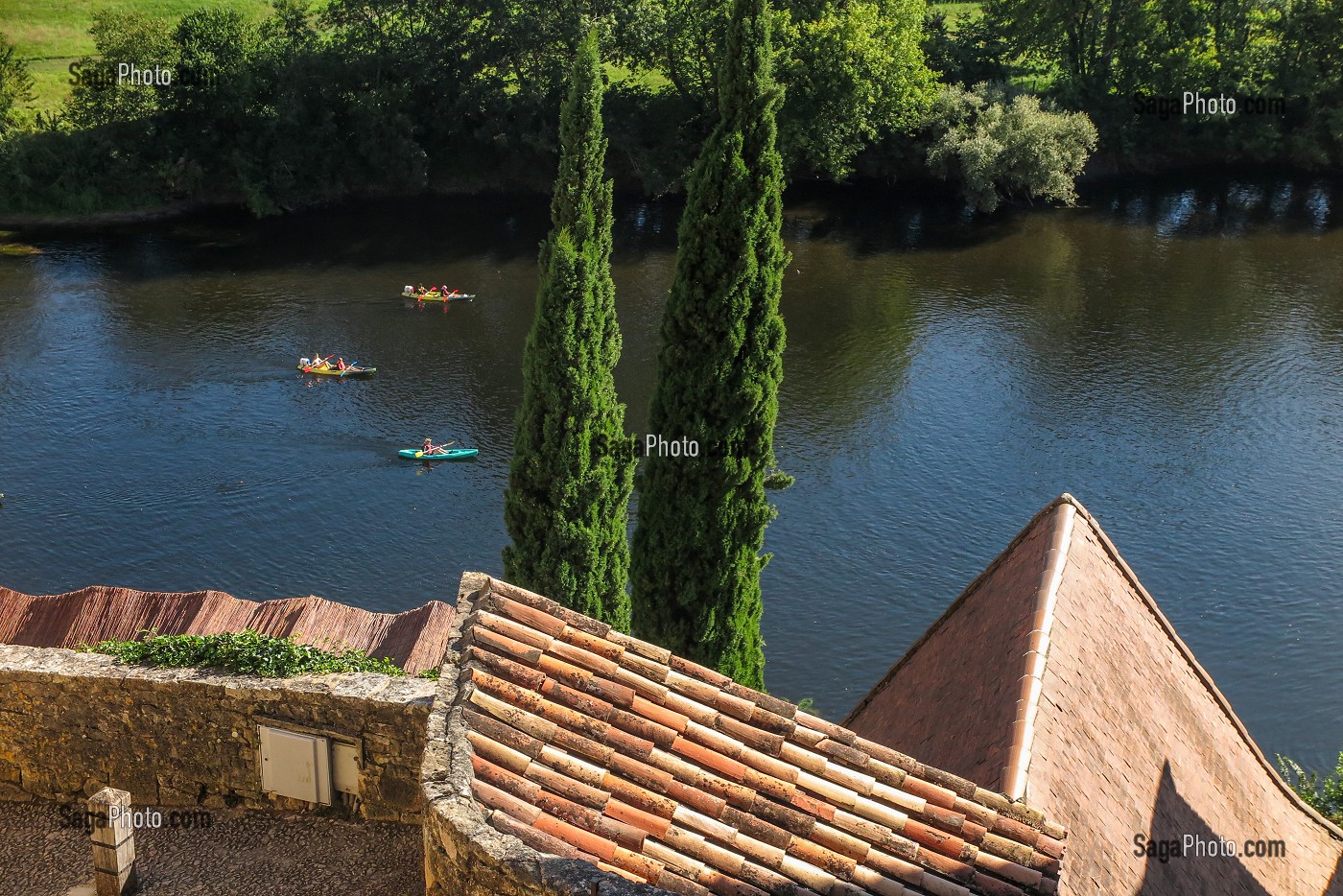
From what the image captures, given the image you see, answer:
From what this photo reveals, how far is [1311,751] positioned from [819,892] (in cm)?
2653

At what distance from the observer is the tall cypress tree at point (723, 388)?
19578 mm

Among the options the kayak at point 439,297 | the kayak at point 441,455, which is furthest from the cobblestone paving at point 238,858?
the kayak at point 439,297

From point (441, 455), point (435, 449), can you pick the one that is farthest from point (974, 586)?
point (435, 449)

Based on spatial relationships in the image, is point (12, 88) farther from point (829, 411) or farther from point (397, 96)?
point (829, 411)

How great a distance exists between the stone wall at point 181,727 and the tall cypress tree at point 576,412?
374 inches

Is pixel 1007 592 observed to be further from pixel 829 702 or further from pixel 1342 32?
pixel 1342 32

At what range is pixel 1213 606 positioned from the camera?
35281 millimetres

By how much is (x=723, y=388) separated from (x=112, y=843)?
465 inches

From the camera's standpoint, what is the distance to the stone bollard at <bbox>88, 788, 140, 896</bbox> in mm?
10836

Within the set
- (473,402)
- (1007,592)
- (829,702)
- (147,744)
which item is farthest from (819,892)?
(473,402)

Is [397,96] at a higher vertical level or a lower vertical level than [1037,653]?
higher

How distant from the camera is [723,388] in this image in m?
20.6

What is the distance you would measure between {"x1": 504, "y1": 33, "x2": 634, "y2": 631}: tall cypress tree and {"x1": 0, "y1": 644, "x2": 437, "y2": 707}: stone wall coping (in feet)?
30.4

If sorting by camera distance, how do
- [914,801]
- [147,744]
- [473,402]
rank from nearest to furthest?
[914,801] < [147,744] < [473,402]
